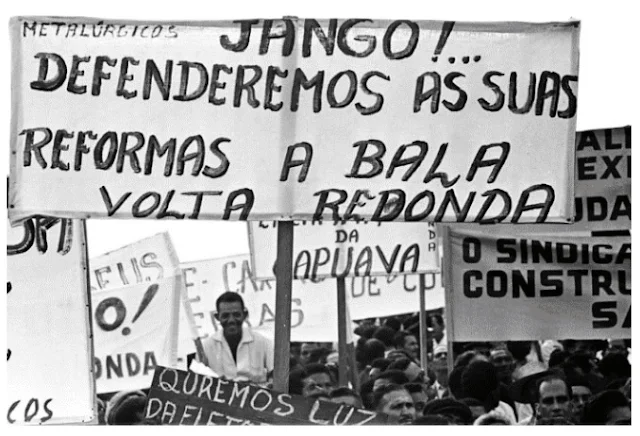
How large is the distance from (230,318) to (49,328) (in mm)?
3695

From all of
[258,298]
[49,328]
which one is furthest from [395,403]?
[258,298]

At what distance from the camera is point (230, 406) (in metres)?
7.31

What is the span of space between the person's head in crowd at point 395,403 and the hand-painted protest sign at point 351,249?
257cm

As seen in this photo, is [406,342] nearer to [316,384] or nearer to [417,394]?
[316,384]

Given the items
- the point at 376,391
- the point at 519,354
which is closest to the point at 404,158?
the point at 376,391

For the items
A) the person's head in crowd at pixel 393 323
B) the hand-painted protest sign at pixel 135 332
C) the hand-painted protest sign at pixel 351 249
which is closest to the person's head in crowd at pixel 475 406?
the hand-painted protest sign at pixel 351 249

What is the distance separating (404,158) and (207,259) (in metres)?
9.89

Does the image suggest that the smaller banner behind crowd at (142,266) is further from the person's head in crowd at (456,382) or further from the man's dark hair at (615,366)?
A: the man's dark hair at (615,366)

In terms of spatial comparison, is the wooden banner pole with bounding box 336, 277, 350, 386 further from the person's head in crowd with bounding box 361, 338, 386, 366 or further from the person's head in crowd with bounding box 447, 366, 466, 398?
the person's head in crowd with bounding box 361, 338, 386, 366

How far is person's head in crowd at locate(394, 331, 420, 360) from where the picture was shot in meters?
15.4

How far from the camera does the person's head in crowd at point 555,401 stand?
31.2 ft

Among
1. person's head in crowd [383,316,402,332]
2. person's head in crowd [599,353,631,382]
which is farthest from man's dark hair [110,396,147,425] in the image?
person's head in crowd [383,316,402,332]

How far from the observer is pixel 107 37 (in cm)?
743

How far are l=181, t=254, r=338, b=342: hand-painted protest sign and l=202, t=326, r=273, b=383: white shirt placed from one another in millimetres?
2087
